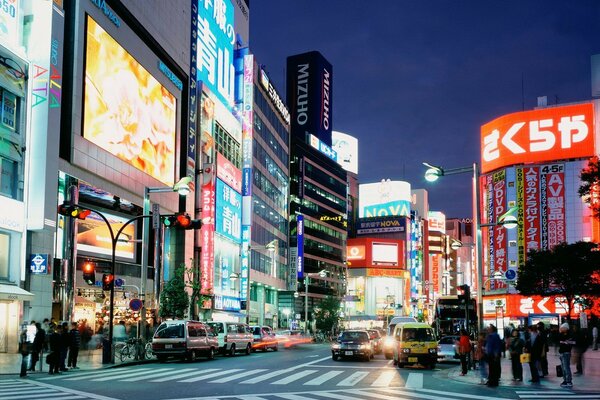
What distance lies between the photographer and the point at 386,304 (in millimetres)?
160375

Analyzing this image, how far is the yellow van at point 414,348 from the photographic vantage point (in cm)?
2984

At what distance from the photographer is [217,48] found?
71000 mm

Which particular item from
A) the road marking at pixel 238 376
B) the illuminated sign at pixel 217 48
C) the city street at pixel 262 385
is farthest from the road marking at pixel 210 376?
the illuminated sign at pixel 217 48

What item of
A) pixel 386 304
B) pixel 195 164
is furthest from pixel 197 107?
pixel 386 304

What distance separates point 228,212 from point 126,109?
81.0 ft

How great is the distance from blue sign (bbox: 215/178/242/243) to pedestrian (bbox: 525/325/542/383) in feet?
158

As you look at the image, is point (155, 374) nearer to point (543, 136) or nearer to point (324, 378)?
point (324, 378)

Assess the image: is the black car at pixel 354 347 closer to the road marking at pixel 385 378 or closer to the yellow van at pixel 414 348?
the yellow van at pixel 414 348

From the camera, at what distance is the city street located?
58.2 ft

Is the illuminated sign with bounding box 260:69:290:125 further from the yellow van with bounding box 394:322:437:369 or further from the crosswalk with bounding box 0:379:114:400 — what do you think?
the crosswalk with bounding box 0:379:114:400

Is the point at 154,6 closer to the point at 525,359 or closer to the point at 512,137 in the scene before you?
the point at 525,359

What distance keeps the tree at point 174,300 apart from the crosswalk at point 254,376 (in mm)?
22182

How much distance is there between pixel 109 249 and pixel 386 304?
118194 mm

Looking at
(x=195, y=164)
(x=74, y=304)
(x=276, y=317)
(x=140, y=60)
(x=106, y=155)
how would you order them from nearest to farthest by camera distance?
1. (x=74, y=304)
2. (x=106, y=155)
3. (x=140, y=60)
4. (x=195, y=164)
5. (x=276, y=317)
